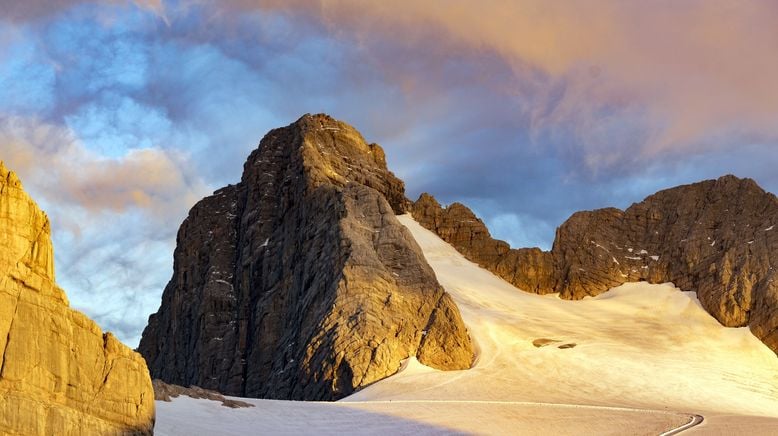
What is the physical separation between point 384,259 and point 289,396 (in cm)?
1299

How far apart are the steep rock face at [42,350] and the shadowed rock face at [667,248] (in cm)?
6332

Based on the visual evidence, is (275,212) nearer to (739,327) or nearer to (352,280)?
(352,280)

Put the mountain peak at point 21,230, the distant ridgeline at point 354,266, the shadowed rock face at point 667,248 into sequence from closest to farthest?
the mountain peak at point 21,230, the distant ridgeline at point 354,266, the shadowed rock face at point 667,248

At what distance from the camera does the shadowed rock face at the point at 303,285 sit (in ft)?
213

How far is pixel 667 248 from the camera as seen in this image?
94.6 meters

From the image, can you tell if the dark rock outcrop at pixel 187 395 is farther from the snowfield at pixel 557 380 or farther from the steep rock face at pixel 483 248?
the steep rock face at pixel 483 248

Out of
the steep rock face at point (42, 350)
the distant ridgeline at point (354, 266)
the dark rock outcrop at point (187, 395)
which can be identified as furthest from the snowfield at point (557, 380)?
the steep rock face at point (42, 350)

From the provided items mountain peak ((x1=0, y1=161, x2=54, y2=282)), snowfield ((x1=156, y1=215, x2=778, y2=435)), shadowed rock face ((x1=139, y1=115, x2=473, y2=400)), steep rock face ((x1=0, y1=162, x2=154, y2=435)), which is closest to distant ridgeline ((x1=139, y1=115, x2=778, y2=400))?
shadowed rock face ((x1=139, y1=115, x2=473, y2=400))

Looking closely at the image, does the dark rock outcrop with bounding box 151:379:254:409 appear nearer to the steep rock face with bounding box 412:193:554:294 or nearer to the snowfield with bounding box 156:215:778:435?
the snowfield with bounding box 156:215:778:435

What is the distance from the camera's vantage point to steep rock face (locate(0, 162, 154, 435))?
66.8ft

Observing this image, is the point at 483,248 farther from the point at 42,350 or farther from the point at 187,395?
the point at 42,350

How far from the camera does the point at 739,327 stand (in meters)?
77.3

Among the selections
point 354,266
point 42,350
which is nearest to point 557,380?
point 354,266

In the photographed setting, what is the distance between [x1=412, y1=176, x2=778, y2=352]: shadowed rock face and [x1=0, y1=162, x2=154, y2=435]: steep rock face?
2493 inches
